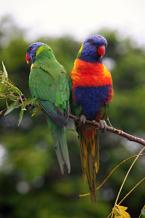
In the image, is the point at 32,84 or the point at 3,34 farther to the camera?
the point at 3,34

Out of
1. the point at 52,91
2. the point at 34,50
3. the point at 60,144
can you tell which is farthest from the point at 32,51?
the point at 60,144

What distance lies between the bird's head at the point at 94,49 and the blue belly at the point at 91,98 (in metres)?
0.16

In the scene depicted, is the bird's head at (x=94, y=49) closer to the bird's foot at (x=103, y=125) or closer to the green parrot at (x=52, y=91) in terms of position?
the green parrot at (x=52, y=91)

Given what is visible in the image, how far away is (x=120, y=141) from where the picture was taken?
14953 mm

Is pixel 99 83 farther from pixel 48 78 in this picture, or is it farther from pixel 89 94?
pixel 48 78

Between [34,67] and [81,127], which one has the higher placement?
[34,67]

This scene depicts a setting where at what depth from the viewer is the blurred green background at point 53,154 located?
12.8 metres

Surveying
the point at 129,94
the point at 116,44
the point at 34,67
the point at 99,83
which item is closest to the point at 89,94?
the point at 99,83

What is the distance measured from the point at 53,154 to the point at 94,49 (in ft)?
34.5

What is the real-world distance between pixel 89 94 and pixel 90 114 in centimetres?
10

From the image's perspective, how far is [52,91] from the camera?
9.93 ft

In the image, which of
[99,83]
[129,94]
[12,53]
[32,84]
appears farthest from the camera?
[129,94]

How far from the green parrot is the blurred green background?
8.71 metres

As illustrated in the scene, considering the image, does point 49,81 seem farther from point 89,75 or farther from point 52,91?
point 89,75
